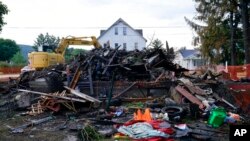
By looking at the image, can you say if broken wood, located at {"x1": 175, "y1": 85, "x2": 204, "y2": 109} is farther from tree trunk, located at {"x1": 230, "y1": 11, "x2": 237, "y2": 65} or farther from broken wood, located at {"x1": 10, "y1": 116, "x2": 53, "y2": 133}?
tree trunk, located at {"x1": 230, "y1": 11, "x2": 237, "y2": 65}

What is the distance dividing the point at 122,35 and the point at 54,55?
130 ft

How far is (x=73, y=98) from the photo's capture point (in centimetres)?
1266

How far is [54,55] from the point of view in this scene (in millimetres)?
22688

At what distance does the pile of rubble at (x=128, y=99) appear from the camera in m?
9.80

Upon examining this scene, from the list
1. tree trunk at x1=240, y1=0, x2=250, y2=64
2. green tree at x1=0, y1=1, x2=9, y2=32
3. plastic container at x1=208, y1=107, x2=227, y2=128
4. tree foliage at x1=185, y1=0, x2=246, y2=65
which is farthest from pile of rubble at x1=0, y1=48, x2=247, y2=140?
tree foliage at x1=185, y1=0, x2=246, y2=65

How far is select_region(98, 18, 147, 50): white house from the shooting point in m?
61.3

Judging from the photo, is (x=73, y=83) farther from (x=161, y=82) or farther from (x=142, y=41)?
(x=142, y=41)

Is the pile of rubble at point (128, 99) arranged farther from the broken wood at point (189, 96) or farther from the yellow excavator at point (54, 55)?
the yellow excavator at point (54, 55)

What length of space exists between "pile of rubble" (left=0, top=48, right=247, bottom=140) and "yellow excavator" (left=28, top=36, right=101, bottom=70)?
2.65 metres

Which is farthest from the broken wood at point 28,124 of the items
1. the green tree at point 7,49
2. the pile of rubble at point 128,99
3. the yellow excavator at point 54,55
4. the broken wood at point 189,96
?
the green tree at point 7,49

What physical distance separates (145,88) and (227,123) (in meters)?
4.65

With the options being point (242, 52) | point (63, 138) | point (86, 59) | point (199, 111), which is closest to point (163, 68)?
point (86, 59)

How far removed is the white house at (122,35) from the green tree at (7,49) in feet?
80.4

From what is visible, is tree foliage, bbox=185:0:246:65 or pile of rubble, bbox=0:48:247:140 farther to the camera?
tree foliage, bbox=185:0:246:65
